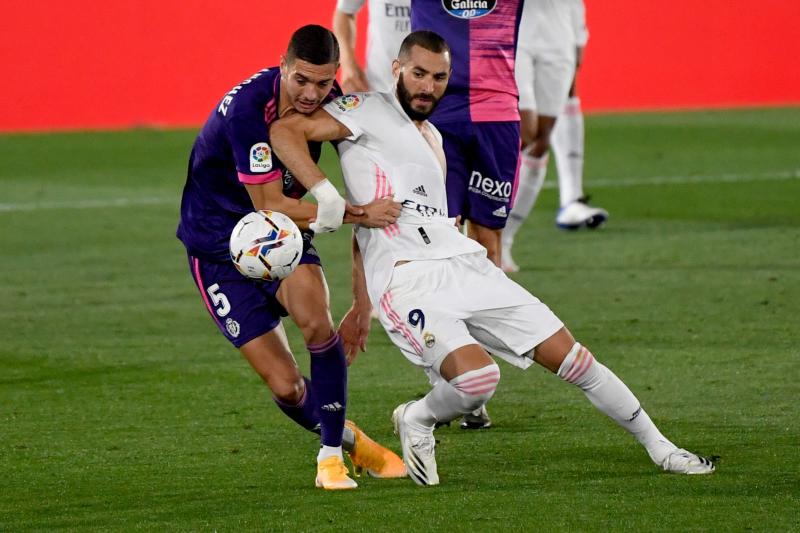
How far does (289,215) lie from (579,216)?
266 inches

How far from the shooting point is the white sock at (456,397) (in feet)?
16.3

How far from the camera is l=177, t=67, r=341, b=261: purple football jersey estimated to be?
5098 millimetres

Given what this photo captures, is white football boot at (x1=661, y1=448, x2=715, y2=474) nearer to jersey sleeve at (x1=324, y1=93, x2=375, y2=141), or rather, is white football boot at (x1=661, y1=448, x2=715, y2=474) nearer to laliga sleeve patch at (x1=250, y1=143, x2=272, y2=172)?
jersey sleeve at (x1=324, y1=93, x2=375, y2=141)

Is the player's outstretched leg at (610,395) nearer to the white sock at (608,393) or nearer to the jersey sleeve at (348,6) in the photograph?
the white sock at (608,393)

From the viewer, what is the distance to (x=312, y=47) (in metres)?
5.02

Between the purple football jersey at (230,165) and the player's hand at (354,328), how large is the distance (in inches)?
18.4

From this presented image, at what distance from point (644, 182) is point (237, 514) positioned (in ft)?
35.6

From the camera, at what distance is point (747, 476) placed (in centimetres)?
497

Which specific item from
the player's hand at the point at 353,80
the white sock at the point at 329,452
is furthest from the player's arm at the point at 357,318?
the player's hand at the point at 353,80

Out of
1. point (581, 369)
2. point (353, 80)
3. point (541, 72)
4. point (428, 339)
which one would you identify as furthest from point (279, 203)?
point (541, 72)

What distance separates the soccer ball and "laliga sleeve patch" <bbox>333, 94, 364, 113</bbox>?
17.5 inches

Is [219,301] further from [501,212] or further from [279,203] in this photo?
[501,212]

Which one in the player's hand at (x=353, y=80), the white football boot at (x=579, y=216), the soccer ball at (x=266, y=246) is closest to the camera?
the soccer ball at (x=266, y=246)

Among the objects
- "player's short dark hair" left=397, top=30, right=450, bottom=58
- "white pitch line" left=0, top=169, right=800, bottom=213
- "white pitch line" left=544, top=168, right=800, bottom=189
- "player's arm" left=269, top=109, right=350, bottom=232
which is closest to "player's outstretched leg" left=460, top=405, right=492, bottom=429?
"player's arm" left=269, top=109, right=350, bottom=232
